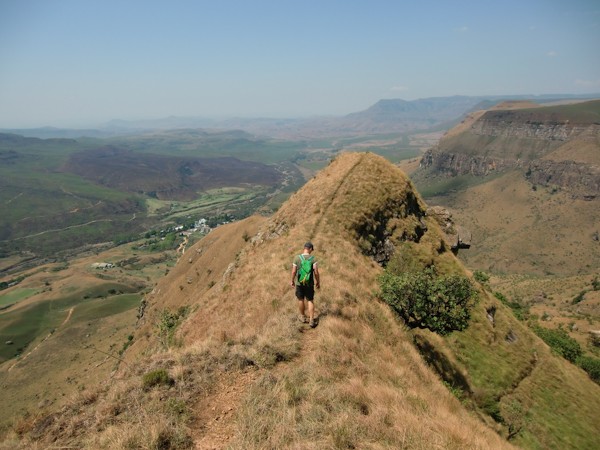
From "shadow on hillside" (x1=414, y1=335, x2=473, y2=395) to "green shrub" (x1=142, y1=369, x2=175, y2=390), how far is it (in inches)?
584

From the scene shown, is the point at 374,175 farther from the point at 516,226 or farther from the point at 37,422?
the point at 516,226

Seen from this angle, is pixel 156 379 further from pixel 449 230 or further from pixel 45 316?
pixel 45 316

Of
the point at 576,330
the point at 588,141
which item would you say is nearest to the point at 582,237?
the point at 588,141

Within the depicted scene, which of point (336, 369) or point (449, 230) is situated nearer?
point (336, 369)

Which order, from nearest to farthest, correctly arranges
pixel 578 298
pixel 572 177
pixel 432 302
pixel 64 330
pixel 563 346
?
pixel 432 302 < pixel 563 346 < pixel 578 298 < pixel 64 330 < pixel 572 177

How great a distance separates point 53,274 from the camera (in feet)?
584

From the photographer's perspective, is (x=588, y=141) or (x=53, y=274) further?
(x=588, y=141)

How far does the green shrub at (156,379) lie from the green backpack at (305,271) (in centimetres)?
625

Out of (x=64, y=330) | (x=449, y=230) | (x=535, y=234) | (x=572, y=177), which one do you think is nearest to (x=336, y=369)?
(x=449, y=230)

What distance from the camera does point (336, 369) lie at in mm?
12531

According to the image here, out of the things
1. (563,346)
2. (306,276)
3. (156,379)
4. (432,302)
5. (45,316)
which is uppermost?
(306,276)

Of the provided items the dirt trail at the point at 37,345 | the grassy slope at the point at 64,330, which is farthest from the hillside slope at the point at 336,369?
the dirt trail at the point at 37,345

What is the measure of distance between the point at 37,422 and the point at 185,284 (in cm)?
4893

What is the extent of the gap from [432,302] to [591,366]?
35386 millimetres
